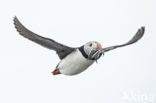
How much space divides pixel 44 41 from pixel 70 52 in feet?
3.07

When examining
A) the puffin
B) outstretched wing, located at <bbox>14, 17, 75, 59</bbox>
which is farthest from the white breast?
outstretched wing, located at <bbox>14, 17, 75, 59</bbox>

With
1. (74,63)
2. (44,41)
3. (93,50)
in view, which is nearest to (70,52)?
(74,63)

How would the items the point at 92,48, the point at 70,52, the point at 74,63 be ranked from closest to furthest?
the point at 92,48 < the point at 74,63 < the point at 70,52

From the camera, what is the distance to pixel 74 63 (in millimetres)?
18359

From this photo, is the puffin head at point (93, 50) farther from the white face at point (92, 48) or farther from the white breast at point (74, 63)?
the white breast at point (74, 63)

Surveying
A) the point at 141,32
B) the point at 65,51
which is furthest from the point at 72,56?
the point at 141,32

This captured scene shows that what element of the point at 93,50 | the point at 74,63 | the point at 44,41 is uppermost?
the point at 44,41

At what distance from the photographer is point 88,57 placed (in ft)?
58.8

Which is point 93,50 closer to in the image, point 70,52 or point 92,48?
point 92,48

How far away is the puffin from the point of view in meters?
17.8

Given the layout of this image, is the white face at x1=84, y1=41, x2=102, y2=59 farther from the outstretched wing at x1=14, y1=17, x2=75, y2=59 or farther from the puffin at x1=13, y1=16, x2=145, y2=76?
the outstretched wing at x1=14, y1=17, x2=75, y2=59

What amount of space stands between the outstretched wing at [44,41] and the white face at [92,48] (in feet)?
3.19

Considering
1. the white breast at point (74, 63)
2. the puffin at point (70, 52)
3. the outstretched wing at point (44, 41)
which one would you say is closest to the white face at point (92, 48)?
the puffin at point (70, 52)

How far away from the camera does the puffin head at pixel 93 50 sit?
17.6 metres
